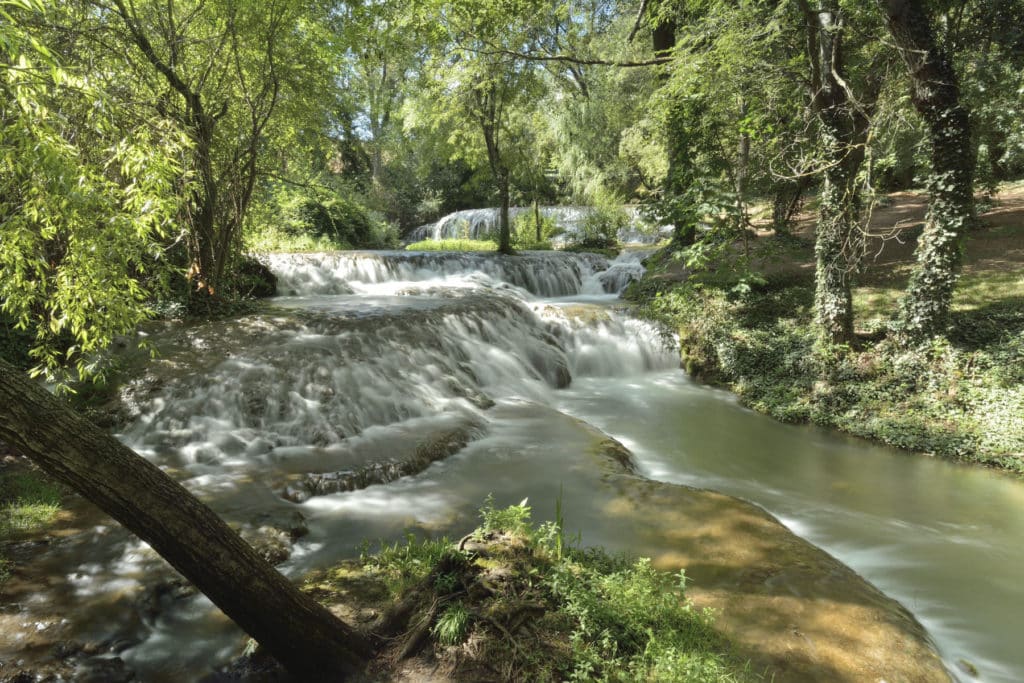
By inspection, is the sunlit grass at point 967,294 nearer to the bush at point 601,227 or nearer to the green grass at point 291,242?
the bush at point 601,227

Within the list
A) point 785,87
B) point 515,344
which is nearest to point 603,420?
point 515,344

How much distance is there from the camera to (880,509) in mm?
6086

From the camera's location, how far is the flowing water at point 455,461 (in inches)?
154

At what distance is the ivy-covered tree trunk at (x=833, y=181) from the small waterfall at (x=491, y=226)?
15175 mm

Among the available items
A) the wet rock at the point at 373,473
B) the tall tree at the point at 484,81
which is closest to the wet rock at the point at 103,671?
the wet rock at the point at 373,473

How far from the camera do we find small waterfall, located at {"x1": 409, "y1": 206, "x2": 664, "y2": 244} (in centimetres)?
2678

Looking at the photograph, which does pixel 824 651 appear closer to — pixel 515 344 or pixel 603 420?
pixel 603 420

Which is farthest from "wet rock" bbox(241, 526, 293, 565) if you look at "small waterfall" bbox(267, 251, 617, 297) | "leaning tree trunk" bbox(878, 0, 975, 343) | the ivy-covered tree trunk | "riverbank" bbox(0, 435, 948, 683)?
"leaning tree trunk" bbox(878, 0, 975, 343)

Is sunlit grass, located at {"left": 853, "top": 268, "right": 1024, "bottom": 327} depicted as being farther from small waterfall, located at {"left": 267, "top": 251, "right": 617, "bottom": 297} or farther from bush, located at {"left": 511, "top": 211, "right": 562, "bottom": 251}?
bush, located at {"left": 511, "top": 211, "right": 562, "bottom": 251}

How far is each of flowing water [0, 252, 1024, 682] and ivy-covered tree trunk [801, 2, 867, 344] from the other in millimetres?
2571

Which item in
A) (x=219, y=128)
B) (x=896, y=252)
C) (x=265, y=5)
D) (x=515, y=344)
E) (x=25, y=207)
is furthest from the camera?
(x=896, y=252)

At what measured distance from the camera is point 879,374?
9.21 metres

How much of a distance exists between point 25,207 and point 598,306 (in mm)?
11418

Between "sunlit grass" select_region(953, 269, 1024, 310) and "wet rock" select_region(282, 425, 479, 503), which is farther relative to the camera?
"sunlit grass" select_region(953, 269, 1024, 310)
